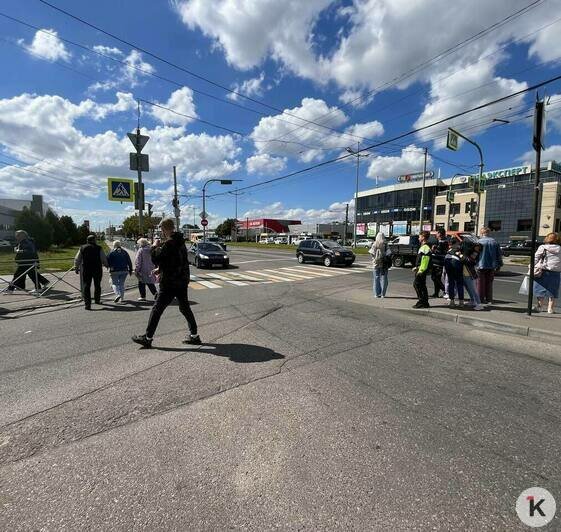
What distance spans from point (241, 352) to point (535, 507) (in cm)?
366

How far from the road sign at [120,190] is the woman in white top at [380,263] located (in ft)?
49.2

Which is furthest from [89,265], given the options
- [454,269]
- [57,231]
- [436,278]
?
[57,231]

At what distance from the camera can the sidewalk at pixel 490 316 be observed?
5.97 m

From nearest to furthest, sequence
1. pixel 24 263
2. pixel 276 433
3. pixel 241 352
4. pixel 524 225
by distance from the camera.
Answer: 1. pixel 276 433
2. pixel 241 352
3. pixel 24 263
4. pixel 524 225

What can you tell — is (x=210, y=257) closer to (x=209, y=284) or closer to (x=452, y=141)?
(x=209, y=284)

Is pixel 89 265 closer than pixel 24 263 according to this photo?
Yes

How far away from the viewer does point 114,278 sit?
31.2ft

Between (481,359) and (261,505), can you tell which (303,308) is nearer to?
(481,359)

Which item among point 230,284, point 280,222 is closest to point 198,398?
point 230,284

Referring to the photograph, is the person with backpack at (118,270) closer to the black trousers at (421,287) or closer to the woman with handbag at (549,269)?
the black trousers at (421,287)

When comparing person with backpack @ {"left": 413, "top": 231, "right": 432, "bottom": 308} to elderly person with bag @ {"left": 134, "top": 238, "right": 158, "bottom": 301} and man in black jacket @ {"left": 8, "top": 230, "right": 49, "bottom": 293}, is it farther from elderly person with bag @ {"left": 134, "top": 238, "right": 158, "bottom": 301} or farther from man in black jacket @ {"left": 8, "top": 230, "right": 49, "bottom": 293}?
man in black jacket @ {"left": 8, "top": 230, "right": 49, "bottom": 293}

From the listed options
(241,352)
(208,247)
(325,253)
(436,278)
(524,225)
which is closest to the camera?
(241,352)

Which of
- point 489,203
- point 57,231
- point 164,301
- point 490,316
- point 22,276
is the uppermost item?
point 489,203

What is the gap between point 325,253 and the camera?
2148cm
